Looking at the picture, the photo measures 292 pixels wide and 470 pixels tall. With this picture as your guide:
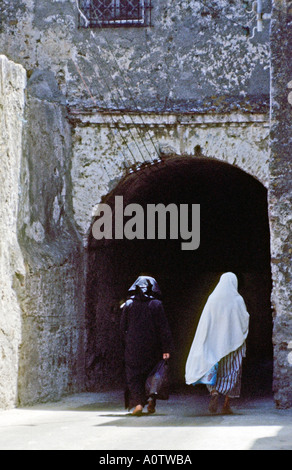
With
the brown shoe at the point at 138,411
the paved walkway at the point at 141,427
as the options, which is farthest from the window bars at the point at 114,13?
the brown shoe at the point at 138,411

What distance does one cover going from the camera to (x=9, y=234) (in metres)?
9.60

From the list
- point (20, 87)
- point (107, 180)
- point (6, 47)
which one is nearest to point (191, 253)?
point (107, 180)

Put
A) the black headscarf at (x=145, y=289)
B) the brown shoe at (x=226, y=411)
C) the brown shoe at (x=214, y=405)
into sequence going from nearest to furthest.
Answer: the brown shoe at (x=226, y=411), the brown shoe at (x=214, y=405), the black headscarf at (x=145, y=289)

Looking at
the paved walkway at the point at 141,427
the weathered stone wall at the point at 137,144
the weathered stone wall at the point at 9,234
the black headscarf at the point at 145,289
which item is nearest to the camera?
the paved walkway at the point at 141,427

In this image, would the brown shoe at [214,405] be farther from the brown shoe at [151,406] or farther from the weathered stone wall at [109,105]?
the weathered stone wall at [109,105]

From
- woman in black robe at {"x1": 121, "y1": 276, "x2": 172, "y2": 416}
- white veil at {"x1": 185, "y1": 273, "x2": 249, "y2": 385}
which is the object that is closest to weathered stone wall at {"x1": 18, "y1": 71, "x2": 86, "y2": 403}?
woman in black robe at {"x1": 121, "y1": 276, "x2": 172, "y2": 416}

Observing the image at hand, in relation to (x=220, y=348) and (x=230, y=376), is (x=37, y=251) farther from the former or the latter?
(x=230, y=376)

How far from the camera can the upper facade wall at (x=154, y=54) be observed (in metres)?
11.6

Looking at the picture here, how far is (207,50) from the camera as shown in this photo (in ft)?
38.2

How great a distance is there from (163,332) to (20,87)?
3.24 meters

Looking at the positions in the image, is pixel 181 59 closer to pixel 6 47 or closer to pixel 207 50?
pixel 207 50

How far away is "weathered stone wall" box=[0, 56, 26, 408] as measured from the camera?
933 cm

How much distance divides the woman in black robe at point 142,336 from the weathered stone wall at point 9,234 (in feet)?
3.97

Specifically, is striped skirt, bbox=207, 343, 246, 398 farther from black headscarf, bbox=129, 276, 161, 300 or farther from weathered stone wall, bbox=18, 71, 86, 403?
weathered stone wall, bbox=18, 71, 86, 403
